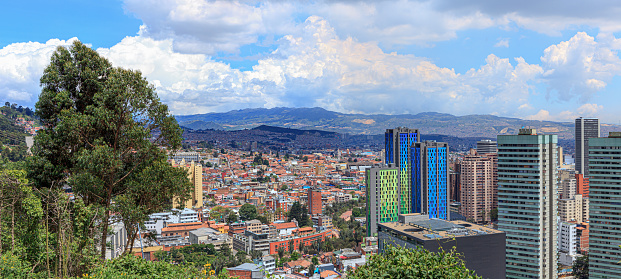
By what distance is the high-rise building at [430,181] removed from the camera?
63.9 ft

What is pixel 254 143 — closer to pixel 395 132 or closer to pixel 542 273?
pixel 395 132

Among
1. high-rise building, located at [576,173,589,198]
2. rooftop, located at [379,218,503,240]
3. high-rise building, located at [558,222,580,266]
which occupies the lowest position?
high-rise building, located at [558,222,580,266]

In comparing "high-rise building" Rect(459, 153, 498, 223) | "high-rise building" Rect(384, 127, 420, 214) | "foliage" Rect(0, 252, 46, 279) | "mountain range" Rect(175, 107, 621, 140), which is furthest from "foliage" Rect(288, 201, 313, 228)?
"foliage" Rect(0, 252, 46, 279)

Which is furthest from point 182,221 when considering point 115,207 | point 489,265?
point 115,207

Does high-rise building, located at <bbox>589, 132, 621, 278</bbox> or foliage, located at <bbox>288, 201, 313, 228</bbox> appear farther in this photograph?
foliage, located at <bbox>288, 201, 313, 228</bbox>

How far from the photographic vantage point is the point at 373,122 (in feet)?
227

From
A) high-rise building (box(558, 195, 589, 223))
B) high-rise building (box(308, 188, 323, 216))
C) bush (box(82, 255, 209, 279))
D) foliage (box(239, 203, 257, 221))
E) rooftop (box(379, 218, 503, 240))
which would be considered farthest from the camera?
high-rise building (box(308, 188, 323, 216))

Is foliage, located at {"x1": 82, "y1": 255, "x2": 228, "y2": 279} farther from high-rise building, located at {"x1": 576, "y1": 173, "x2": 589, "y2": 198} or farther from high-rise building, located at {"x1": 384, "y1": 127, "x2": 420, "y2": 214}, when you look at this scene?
high-rise building, located at {"x1": 576, "y1": 173, "x2": 589, "y2": 198}

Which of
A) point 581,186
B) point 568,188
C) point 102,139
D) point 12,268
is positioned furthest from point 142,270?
point 581,186

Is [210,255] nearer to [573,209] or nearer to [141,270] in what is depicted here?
[141,270]

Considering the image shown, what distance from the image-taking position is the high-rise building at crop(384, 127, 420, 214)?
1938 cm

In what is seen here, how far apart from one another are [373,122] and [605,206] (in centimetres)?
5814

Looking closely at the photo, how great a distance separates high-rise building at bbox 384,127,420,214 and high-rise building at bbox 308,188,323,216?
184 inches

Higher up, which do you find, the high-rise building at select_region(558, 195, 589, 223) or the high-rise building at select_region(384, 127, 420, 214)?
the high-rise building at select_region(384, 127, 420, 214)
